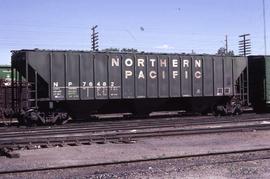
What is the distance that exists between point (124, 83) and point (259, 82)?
339 inches

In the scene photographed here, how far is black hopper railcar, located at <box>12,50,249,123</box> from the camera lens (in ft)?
74.4

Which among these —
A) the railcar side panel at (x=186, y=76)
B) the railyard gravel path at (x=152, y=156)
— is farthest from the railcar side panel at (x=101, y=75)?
the railyard gravel path at (x=152, y=156)

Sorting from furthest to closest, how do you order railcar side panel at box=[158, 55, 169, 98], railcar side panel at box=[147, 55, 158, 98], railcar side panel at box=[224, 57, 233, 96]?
1. railcar side panel at box=[224, 57, 233, 96]
2. railcar side panel at box=[158, 55, 169, 98]
3. railcar side panel at box=[147, 55, 158, 98]

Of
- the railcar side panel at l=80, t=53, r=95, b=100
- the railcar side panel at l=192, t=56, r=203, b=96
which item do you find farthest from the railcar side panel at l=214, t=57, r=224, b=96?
the railcar side panel at l=80, t=53, r=95, b=100

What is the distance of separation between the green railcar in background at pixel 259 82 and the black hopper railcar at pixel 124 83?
741 millimetres

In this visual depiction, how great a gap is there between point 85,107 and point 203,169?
14279 mm

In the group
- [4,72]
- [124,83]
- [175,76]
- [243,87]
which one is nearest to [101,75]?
[124,83]

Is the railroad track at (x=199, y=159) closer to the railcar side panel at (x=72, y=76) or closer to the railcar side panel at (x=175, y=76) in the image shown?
the railcar side panel at (x=72, y=76)

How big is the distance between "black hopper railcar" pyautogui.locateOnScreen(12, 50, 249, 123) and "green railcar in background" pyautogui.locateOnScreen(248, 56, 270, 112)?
0.74 m

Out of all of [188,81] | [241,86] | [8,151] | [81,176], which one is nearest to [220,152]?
[81,176]

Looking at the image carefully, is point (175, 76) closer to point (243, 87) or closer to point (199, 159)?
point (243, 87)

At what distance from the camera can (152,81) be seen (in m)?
25.3

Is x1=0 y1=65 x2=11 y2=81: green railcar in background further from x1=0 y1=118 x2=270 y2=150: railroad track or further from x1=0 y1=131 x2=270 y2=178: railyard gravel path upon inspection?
x1=0 y1=131 x2=270 y2=178: railyard gravel path

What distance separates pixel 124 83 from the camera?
2458 cm
